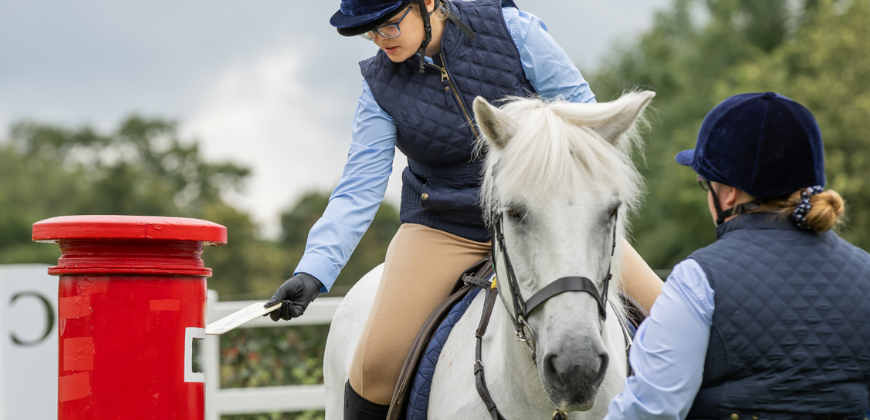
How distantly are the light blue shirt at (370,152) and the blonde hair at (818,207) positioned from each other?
4.19 ft

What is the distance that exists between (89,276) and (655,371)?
1.73 meters

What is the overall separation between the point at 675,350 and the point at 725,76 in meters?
28.5

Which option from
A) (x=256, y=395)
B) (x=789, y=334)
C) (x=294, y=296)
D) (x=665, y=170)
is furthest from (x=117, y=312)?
(x=665, y=170)

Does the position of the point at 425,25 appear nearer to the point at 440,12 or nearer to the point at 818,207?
the point at 440,12

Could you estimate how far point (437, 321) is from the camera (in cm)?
300

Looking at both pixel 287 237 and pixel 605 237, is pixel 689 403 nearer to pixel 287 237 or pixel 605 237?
pixel 605 237

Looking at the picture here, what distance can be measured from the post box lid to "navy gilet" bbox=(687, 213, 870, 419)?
5.23ft

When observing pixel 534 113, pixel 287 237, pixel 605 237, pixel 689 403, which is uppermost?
pixel 534 113

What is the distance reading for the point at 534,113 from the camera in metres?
2.28

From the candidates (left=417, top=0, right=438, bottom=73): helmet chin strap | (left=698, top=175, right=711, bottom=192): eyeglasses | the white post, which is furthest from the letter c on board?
(left=698, top=175, right=711, bottom=192): eyeglasses

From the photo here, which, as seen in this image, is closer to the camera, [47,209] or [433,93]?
[433,93]

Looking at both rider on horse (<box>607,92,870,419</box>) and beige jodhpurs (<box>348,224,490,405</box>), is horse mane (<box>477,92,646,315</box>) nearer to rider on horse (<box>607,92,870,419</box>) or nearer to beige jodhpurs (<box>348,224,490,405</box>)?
rider on horse (<box>607,92,870,419</box>)

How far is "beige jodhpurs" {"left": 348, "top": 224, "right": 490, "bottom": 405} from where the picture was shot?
302 centimetres

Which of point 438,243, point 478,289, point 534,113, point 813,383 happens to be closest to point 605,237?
point 534,113
